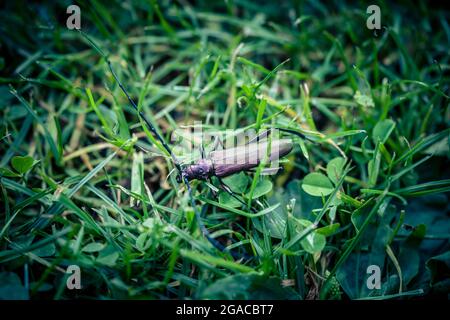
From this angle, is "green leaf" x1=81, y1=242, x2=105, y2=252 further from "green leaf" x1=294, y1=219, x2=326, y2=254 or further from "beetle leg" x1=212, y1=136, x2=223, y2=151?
"green leaf" x1=294, y1=219, x2=326, y2=254

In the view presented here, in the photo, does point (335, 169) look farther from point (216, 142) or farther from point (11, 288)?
point (11, 288)

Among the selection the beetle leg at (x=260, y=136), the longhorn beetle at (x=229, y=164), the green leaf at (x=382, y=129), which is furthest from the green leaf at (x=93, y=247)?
the green leaf at (x=382, y=129)

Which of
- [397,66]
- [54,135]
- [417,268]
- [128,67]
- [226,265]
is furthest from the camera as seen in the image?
[397,66]

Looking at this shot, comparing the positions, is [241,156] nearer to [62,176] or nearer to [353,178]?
[353,178]

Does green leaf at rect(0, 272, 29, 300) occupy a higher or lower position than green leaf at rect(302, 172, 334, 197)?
lower

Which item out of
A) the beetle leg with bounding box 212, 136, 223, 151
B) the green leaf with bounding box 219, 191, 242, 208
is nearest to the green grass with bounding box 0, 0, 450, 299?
the green leaf with bounding box 219, 191, 242, 208

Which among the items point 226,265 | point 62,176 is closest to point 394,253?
point 226,265
